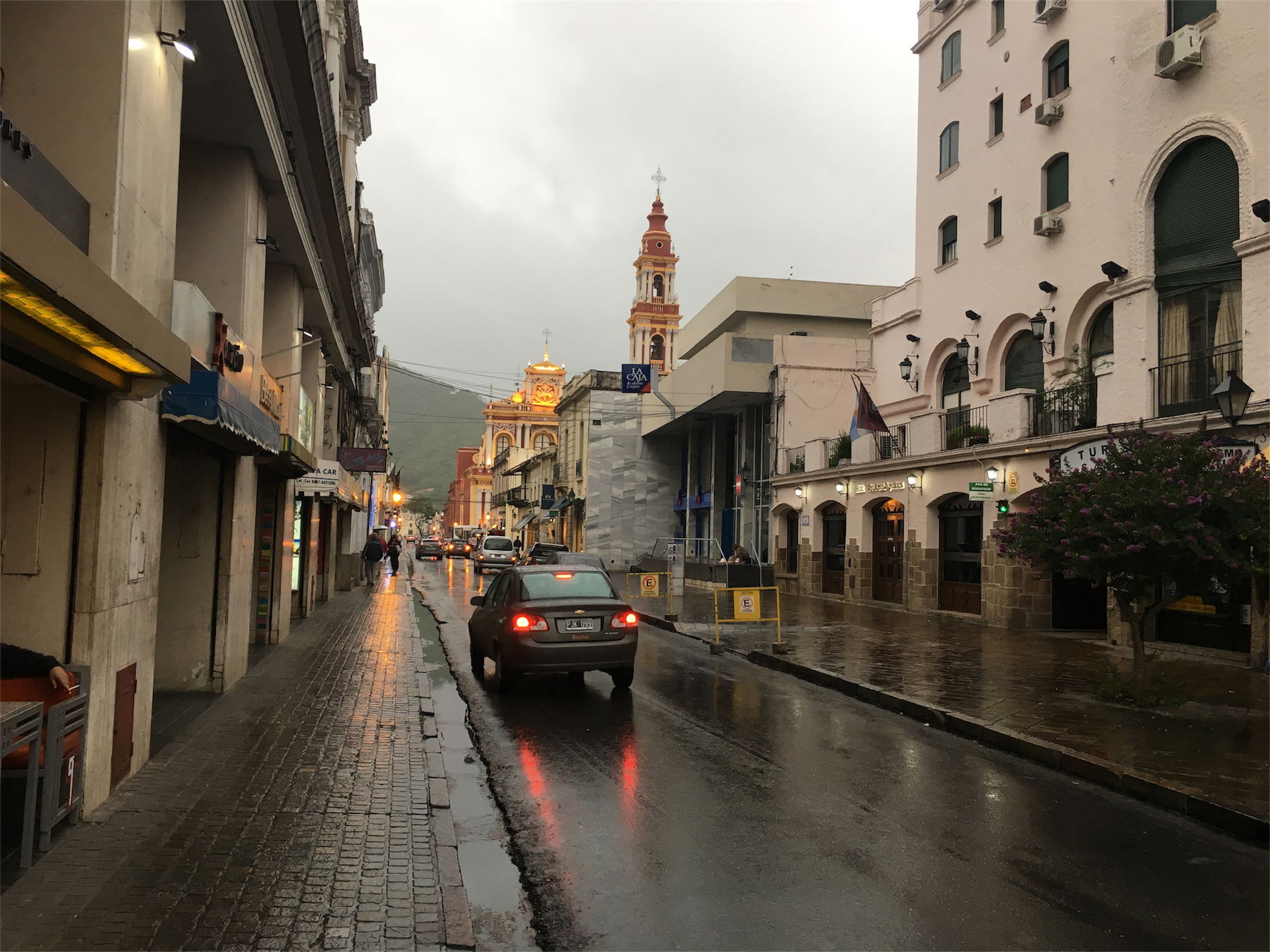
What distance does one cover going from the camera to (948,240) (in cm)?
2512

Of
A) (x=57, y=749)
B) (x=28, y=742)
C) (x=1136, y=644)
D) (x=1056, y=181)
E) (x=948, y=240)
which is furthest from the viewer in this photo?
(x=948, y=240)

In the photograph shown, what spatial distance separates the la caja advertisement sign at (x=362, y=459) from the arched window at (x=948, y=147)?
57.8 feet

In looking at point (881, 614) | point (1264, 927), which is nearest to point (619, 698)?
point (1264, 927)

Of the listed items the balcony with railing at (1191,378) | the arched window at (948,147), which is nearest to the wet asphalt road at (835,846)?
the balcony with railing at (1191,378)

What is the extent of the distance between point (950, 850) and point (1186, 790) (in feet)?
8.01

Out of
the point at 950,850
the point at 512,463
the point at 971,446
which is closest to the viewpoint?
the point at 950,850

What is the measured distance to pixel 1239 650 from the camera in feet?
46.2

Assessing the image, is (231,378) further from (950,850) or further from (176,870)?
(950,850)

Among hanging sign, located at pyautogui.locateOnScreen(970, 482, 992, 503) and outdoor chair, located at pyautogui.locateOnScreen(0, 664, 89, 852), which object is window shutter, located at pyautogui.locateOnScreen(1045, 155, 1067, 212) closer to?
hanging sign, located at pyautogui.locateOnScreen(970, 482, 992, 503)

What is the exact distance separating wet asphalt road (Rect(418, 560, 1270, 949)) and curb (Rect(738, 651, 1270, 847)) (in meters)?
0.14

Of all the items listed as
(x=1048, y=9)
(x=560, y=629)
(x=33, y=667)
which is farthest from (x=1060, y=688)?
(x=1048, y=9)

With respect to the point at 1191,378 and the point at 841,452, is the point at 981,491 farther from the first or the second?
the point at 841,452

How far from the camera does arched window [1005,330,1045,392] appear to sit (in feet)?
69.0

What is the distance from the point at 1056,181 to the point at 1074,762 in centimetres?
1713
